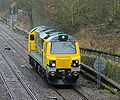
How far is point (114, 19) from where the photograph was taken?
23516mm

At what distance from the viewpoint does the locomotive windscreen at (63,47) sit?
65.7 ft

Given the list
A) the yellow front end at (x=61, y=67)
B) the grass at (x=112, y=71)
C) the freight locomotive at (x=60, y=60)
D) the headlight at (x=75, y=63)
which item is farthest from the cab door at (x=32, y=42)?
the headlight at (x=75, y=63)

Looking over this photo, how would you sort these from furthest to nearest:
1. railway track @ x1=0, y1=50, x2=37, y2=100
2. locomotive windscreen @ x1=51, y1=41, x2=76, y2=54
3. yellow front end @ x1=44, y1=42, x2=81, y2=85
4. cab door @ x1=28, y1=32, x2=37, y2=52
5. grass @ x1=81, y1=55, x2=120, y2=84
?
cab door @ x1=28, y1=32, x2=37, y2=52
locomotive windscreen @ x1=51, y1=41, x2=76, y2=54
grass @ x1=81, y1=55, x2=120, y2=84
yellow front end @ x1=44, y1=42, x2=81, y2=85
railway track @ x1=0, y1=50, x2=37, y2=100

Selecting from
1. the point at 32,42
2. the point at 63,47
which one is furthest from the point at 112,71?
the point at 32,42

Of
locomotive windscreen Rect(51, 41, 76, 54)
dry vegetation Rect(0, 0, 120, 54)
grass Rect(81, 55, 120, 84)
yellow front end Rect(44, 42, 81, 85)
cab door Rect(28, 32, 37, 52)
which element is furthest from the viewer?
cab door Rect(28, 32, 37, 52)

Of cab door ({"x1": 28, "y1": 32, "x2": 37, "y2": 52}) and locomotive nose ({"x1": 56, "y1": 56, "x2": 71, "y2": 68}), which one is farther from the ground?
cab door ({"x1": 28, "y1": 32, "x2": 37, "y2": 52})

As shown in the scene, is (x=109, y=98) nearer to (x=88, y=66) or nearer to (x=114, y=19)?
(x=88, y=66)

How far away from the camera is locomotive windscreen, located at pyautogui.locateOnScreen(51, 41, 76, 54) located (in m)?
20.0

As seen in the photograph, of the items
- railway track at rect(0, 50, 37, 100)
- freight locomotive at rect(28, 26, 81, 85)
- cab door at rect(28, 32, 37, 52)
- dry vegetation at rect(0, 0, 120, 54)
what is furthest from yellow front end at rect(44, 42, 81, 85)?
cab door at rect(28, 32, 37, 52)

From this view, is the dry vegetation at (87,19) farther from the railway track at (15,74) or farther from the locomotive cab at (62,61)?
the railway track at (15,74)

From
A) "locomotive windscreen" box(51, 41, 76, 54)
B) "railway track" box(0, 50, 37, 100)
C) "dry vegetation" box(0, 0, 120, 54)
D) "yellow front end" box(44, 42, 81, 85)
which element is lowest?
"railway track" box(0, 50, 37, 100)

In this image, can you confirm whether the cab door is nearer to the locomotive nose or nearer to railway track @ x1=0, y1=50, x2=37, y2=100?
railway track @ x1=0, y1=50, x2=37, y2=100

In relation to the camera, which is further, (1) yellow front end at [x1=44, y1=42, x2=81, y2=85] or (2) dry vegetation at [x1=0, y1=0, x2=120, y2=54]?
(2) dry vegetation at [x1=0, y1=0, x2=120, y2=54]

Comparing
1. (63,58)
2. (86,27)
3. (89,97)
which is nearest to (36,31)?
(63,58)
